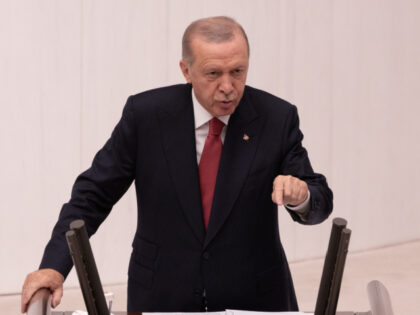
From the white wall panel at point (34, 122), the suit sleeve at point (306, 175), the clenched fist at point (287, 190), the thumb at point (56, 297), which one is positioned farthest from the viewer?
the white wall panel at point (34, 122)

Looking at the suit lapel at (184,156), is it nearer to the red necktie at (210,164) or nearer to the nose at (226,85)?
the red necktie at (210,164)

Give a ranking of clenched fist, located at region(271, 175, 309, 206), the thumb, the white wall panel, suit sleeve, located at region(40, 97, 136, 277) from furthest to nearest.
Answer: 1. the white wall panel
2. suit sleeve, located at region(40, 97, 136, 277)
3. the thumb
4. clenched fist, located at region(271, 175, 309, 206)

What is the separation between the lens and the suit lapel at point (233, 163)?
7.04ft

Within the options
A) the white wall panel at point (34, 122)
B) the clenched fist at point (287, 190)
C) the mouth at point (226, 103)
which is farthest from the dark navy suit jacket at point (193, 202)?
the white wall panel at point (34, 122)

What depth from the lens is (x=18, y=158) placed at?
15.1 feet

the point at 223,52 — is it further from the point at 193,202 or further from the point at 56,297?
the point at 56,297

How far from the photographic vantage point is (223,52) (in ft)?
6.66

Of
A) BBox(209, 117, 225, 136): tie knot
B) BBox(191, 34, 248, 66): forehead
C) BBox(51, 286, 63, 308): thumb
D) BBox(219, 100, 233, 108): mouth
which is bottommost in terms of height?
BBox(51, 286, 63, 308): thumb

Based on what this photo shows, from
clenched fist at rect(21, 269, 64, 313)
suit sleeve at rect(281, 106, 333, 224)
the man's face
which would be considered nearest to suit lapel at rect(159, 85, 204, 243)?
the man's face

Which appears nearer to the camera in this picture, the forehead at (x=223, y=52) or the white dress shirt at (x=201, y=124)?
the forehead at (x=223, y=52)

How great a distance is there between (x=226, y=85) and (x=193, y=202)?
0.34 meters

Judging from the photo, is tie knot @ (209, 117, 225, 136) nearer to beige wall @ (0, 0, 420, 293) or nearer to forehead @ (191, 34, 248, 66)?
forehead @ (191, 34, 248, 66)

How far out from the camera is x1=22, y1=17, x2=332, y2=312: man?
7.06 ft

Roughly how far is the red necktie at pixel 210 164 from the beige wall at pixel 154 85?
2.61m
